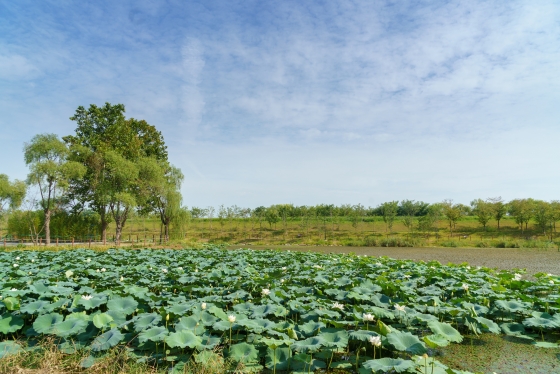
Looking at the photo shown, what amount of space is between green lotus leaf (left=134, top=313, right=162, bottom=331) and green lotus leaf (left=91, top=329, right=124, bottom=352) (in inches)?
11.2

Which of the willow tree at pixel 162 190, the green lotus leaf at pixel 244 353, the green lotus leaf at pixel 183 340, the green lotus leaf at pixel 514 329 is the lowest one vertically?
the green lotus leaf at pixel 514 329

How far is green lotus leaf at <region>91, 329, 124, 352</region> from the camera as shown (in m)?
3.64

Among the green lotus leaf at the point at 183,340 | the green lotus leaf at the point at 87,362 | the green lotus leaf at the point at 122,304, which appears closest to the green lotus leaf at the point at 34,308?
the green lotus leaf at the point at 122,304

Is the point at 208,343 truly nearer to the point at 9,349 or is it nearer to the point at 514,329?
the point at 9,349

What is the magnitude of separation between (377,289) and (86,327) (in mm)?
4845

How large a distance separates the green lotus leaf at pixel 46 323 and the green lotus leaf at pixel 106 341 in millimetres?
716

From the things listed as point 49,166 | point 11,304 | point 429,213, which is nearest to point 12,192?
point 49,166

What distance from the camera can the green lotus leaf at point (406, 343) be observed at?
3.48 metres

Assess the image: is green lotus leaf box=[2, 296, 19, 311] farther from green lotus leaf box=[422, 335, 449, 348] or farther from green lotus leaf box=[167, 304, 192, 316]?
green lotus leaf box=[422, 335, 449, 348]

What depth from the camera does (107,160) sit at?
30.9 metres

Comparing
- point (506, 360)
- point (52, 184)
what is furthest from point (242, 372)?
point (52, 184)

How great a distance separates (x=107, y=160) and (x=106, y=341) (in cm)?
3083

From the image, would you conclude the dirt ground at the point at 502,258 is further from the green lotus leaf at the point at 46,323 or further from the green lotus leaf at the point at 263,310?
the green lotus leaf at the point at 46,323

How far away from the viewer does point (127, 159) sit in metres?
33.2
